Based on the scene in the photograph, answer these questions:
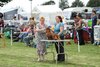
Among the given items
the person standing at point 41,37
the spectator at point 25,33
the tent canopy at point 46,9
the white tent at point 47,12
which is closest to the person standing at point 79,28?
the spectator at point 25,33

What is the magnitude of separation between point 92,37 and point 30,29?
11.0ft

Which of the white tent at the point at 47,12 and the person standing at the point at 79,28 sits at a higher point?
the white tent at the point at 47,12

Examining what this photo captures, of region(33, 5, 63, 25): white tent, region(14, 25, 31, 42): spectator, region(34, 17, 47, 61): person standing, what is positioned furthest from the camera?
region(33, 5, 63, 25): white tent

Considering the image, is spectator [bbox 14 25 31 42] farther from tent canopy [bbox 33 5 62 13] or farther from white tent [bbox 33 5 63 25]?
Answer: tent canopy [bbox 33 5 62 13]

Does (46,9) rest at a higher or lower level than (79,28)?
higher

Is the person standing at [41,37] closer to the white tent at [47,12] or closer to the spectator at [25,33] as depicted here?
the spectator at [25,33]

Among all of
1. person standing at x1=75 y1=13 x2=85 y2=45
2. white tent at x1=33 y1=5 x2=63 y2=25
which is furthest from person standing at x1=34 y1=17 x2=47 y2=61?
white tent at x1=33 y1=5 x2=63 y2=25

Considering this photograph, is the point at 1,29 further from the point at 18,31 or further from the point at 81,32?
the point at 81,32

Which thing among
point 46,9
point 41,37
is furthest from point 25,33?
point 46,9

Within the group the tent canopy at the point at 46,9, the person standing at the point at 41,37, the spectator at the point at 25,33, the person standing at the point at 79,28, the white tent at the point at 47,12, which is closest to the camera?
the person standing at the point at 41,37

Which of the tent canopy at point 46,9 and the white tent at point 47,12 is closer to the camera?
the white tent at point 47,12

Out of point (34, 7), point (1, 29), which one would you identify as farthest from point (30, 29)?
point (34, 7)

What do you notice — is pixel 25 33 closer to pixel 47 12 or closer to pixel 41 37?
pixel 41 37

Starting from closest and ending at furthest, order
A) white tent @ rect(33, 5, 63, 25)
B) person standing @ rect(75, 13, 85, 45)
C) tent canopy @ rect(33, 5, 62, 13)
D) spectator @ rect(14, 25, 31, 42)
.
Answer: person standing @ rect(75, 13, 85, 45), spectator @ rect(14, 25, 31, 42), white tent @ rect(33, 5, 63, 25), tent canopy @ rect(33, 5, 62, 13)
